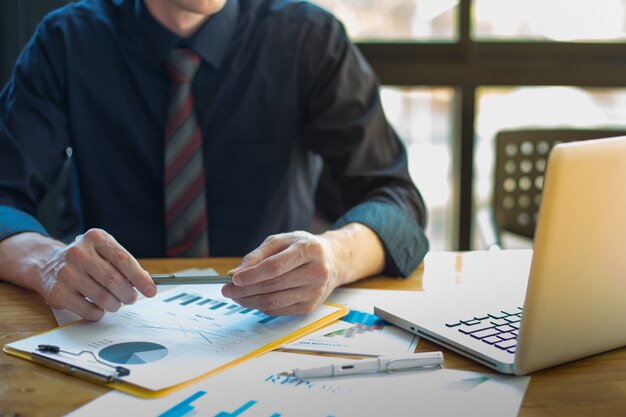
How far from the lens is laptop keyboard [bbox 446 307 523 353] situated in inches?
36.6

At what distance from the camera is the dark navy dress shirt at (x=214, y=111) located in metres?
1.57

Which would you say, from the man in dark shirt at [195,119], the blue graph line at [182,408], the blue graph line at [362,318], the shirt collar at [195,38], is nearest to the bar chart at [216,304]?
the blue graph line at [362,318]

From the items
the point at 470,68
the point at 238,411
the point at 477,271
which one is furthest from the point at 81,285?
the point at 470,68

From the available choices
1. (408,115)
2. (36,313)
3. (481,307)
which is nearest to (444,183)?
(408,115)

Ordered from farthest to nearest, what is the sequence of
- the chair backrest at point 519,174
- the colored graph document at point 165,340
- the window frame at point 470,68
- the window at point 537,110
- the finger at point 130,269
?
the window at point 537,110, the window frame at point 470,68, the chair backrest at point 519,174, the finger at point 130,269, the colored graph document at point 165,340

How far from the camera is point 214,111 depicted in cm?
162

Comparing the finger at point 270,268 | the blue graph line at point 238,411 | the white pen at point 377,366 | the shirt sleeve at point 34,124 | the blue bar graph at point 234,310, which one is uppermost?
the shirt sleeve at point 34,124

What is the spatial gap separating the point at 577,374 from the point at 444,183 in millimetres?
2024

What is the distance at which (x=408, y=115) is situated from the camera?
2.82 m

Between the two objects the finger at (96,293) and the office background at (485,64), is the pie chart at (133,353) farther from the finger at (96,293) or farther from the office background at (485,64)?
the office background at (485,64)

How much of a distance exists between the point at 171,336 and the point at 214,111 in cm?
74

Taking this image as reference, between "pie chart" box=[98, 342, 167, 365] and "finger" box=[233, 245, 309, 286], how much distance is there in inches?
5.4

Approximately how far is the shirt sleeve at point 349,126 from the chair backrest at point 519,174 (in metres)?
0.65

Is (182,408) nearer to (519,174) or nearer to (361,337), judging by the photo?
(361,337)
